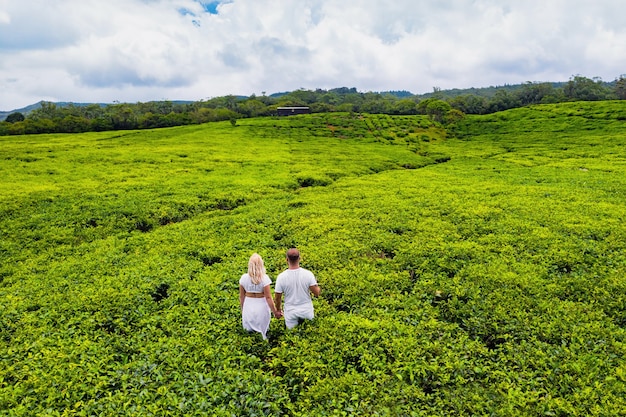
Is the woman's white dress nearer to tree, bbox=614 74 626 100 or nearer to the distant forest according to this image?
the distant forest

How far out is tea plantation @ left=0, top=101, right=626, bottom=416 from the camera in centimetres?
734

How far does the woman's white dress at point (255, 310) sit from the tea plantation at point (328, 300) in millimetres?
321

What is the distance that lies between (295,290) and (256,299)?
1012 millimetres

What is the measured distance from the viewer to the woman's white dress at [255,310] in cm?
895

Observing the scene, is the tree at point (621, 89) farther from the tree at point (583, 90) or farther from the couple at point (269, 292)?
the couple at point (269, 292)

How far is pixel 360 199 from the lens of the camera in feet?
75.5

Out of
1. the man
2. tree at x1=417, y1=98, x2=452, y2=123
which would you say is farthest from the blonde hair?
tree at x1=417, y1=98, x2=452, y2=123

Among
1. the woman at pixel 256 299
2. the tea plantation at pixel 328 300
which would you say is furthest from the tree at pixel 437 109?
the woman at pixel 256 299

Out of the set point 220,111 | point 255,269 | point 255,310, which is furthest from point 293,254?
point 220,111

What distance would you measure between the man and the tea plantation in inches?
15.6

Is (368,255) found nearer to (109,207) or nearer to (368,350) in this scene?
(368,350)

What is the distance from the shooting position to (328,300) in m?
11.1

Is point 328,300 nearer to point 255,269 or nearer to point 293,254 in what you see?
point 293,254

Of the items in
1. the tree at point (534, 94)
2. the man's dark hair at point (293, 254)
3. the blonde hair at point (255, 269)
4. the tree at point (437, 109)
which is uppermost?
the tree at point (534, 94)
